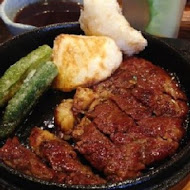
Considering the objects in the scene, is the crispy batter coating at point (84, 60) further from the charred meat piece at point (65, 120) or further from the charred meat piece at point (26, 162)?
the charred meat piece at point (26, 162)

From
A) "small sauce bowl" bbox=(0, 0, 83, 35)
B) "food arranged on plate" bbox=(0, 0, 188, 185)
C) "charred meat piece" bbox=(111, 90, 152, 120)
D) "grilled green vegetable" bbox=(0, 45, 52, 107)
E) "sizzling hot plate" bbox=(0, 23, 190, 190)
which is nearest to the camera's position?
"sizzling hot plate" bbox=(0, 23, 190, 190)

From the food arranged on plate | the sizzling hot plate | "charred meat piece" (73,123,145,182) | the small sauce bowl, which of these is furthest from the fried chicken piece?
the small sauce bowl

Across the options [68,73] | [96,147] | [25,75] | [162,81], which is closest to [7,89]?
[25,75]

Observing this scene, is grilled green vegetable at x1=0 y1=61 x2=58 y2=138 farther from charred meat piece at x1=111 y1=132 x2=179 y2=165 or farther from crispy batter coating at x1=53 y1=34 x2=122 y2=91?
charred meat piece at x1=111 y1=132 x2=179 y2=165

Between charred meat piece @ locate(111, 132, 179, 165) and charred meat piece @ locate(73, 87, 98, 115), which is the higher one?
charred meat piece @ locate(73, 87, 98, 115)

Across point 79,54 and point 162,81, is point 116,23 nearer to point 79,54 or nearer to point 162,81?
point 79,54

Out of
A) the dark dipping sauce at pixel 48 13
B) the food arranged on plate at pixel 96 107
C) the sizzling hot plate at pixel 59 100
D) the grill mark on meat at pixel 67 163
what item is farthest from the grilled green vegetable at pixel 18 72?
the dark dipping sauce at pixel 48 13

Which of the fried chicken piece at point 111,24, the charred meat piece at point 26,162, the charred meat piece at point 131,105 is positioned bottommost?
the charred meat piece at point 26,162
